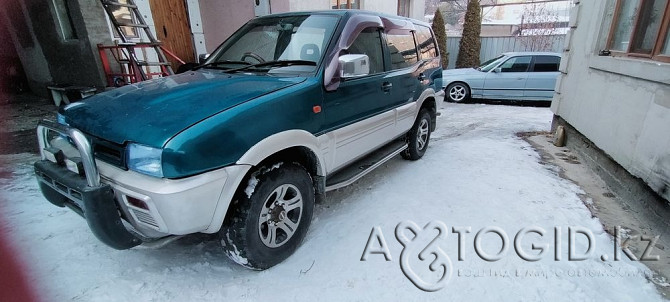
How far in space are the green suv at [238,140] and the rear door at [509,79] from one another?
692cm

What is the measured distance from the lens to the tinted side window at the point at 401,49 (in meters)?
3.64

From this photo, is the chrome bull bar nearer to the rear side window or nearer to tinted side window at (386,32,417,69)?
tinted side window at (386,32,417,69)

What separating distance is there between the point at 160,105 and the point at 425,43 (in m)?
3.69

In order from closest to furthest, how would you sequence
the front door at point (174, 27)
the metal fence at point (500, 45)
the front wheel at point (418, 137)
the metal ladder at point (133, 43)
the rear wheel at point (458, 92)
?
the front wheel at point (418, 137)
the metal ladder at point (133, 43)
the front door at point (174, 27)
the rear wheel at point (458, 92)
the metal fence at point (500, 45)

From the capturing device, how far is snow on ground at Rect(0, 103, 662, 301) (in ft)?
7.16

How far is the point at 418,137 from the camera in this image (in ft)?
14.9

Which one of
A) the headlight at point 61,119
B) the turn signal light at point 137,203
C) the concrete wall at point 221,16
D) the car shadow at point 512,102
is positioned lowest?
the car shadow at point 512,102

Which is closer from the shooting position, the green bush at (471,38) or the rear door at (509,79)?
the rear door at (509,79)

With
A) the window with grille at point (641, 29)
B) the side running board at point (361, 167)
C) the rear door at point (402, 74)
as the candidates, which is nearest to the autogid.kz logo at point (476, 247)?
the side running board at point (361, 167)

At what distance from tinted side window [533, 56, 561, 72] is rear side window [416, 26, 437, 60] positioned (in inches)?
219

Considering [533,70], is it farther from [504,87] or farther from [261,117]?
[261,117]

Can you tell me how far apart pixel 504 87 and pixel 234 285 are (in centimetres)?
913

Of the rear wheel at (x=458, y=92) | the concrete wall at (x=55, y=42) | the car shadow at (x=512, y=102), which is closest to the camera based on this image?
the concrete wall at (x=55, y=42)

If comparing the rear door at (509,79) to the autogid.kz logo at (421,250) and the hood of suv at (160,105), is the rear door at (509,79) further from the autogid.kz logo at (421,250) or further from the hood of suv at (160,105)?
the hood of suv at (160,105)
